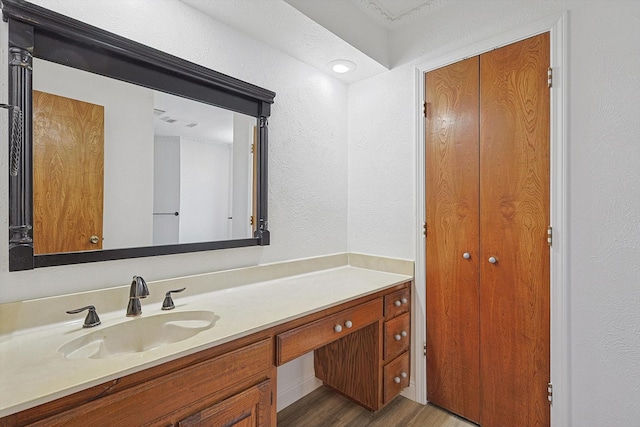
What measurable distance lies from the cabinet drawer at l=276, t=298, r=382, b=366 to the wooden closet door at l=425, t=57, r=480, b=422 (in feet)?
1.53

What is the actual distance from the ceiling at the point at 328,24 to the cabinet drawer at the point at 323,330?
153 cm

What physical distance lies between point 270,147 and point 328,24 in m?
0.76

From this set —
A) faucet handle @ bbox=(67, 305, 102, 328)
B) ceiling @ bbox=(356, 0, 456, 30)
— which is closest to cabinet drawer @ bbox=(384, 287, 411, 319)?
faucet handle @ bbox=(67, 305, 102, 328)

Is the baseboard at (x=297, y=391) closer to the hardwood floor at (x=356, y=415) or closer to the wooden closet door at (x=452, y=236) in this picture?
the hardwood floor at (x=356, y=415)

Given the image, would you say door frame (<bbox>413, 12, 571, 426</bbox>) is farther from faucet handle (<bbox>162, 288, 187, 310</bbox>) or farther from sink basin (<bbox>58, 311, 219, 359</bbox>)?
faucet handle (<bbox>162, 288, 187, 310</bbox>)

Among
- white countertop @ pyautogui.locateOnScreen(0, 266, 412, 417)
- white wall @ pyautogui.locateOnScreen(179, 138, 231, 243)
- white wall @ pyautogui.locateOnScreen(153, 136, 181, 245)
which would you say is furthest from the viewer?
white wall @ pyautogui.locateOnScreen(179, 138, 231, 243)

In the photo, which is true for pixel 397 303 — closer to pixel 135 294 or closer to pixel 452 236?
pixel 452 236

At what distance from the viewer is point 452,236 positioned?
2018mm

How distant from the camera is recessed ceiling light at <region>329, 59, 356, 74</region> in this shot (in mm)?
2191

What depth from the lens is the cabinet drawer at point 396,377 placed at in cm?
199

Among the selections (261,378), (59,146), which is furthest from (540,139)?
(59,146)

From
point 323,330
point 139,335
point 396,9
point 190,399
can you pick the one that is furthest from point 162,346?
point 396,9

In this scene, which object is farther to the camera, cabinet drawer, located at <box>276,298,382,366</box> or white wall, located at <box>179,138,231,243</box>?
white wall, located at <box>179,138,231,243</box>

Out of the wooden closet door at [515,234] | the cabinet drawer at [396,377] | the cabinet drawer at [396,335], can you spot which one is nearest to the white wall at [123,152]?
the cabinet drawer at [396,335]
